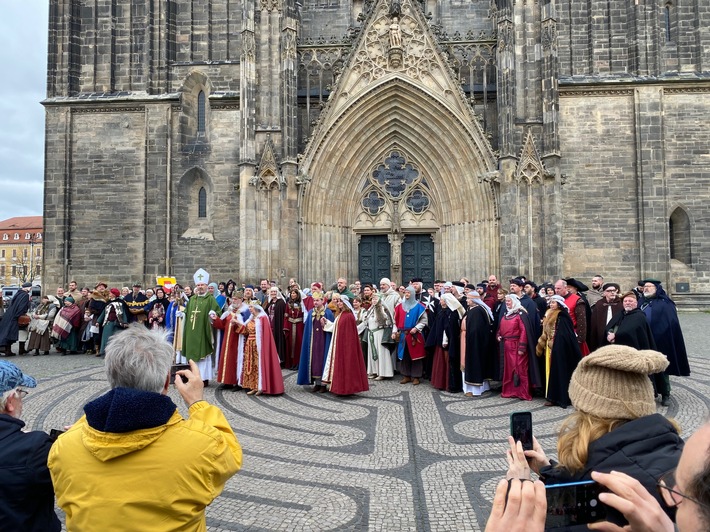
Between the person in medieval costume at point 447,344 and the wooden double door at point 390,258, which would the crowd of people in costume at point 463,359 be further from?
the wooden double door at point 390,258

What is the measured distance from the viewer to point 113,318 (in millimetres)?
12734

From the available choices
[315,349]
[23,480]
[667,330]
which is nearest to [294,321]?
[315,349]

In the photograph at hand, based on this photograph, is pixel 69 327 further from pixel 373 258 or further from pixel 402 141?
pixel 402 141

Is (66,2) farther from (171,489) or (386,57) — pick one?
(171,489)

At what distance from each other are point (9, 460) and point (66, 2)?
21966 millimetres

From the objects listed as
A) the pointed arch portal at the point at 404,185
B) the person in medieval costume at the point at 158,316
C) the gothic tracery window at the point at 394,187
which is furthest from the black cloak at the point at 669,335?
the gothic tracery window at the point at 394,187

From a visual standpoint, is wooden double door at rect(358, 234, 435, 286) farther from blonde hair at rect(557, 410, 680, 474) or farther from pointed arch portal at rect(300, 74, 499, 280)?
blonde hair at rect(557, 410, 680, 474)

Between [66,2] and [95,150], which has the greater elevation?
[66,2]

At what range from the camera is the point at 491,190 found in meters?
16.5

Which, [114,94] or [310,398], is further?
[114,94]

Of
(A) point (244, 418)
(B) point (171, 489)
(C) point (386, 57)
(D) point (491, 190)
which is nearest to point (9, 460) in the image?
(B) point (171, 489)

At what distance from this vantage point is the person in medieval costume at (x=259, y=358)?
869 cm

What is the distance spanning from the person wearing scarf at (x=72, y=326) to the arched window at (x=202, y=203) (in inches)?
248

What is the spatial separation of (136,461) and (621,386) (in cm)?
192
